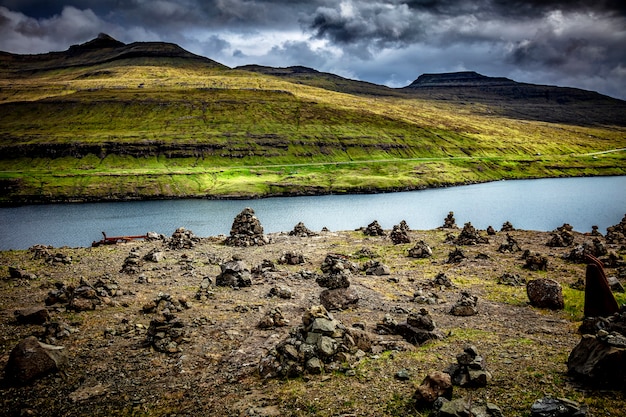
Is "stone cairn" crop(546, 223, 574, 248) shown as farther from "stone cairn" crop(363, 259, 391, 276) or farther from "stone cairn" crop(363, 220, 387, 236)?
"stone cairn" crop(363, 259, 391, 276)

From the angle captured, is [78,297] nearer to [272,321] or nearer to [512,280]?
[272,321]

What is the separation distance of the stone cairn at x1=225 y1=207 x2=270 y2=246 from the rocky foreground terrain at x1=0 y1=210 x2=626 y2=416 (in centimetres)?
1546

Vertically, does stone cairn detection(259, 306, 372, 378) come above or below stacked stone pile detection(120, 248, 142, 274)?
above

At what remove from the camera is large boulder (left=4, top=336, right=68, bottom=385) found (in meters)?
17.4

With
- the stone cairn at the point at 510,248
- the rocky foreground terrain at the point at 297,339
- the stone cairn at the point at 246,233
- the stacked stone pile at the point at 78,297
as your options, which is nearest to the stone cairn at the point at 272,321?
the rocky foreground terrain at the point at 297,339

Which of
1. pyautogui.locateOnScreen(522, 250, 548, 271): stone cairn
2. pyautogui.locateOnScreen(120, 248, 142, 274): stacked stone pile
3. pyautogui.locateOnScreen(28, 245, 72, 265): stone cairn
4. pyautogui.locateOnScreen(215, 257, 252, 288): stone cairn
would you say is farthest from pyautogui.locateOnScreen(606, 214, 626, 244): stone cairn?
pyautogui.locateOnScreen(28, 245, 72, 265): stone cairn

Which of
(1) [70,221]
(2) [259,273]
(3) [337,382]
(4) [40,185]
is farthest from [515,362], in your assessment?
(4) [40,185]

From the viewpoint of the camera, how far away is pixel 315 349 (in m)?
19.1

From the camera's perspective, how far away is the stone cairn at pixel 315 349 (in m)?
18.3

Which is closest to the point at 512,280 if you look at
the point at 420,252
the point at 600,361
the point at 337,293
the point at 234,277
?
the point at 420,252

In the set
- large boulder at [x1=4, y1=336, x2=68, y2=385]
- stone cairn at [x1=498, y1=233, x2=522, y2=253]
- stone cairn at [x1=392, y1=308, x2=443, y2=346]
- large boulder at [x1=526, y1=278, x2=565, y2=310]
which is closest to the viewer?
large boulder at [x1=4, y1=336, x2=68, y2=385]

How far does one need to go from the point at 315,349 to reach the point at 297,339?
1.13 metres

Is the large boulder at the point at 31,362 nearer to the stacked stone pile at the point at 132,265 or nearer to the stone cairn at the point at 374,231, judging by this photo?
the stacked stone pile at the point at 132,265

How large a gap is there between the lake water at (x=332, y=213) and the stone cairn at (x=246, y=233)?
110 feet
